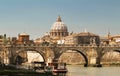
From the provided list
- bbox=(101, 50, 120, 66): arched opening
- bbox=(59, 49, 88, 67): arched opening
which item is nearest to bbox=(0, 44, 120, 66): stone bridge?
bbox=(101, 50, 120, 66): arched opening

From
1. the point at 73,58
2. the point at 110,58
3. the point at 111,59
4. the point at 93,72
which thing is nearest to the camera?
the point at 93,72

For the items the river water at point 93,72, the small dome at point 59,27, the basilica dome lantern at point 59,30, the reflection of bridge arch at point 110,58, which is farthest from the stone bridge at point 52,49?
the small dome at point 59,27

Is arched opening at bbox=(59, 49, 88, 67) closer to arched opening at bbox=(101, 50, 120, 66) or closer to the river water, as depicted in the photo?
arched opening at bbox=(101, 50, 120, 66)

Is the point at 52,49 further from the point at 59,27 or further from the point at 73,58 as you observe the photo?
the point at 59,27

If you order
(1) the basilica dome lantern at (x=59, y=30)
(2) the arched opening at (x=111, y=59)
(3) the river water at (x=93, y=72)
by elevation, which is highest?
(1) the basilica dome lantern at (x=59, y=30)

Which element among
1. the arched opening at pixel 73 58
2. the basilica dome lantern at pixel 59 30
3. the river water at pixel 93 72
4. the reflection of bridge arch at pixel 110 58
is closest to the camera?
the river water at pixel 93 72

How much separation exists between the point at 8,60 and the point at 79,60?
25033 millimetres

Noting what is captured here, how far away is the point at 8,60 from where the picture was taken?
83.0 m

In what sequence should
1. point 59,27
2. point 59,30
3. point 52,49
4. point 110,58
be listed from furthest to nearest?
point 59,30
point 59,27
point 110,58
point 52,49

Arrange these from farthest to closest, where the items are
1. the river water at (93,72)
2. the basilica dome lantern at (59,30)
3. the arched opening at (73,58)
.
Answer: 1. the basilica dome lantern at (59,30)
2. the arched opening at (73,58)
3. the river water at (93,72)

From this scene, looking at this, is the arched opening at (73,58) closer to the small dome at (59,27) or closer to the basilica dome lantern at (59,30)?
the basilica dome lantern at (59,30)

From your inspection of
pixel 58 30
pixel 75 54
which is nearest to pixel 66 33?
pixel 58 30

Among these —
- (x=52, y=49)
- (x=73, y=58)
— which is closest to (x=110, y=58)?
(x=73, y=58)

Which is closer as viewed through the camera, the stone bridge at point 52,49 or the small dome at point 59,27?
the stone bridge at point 52,49
